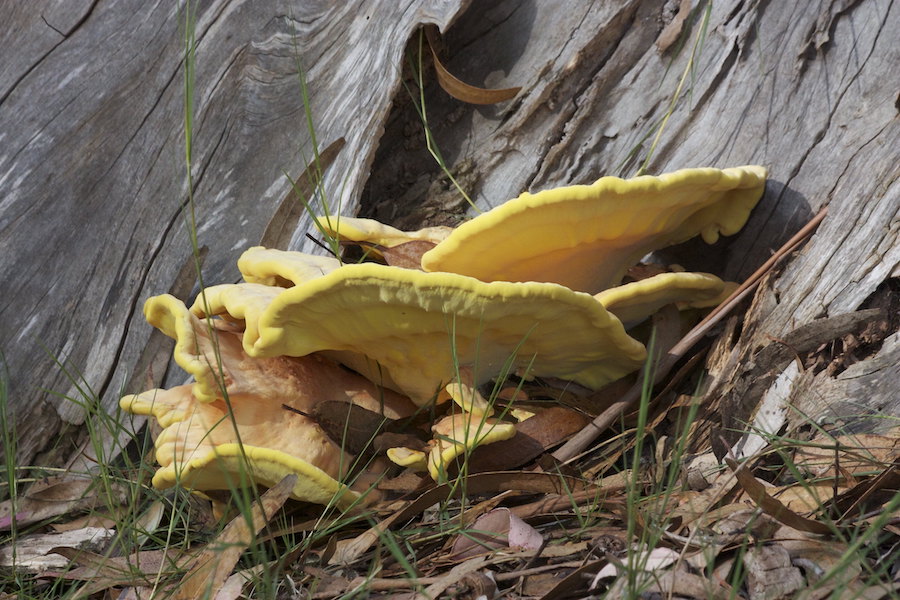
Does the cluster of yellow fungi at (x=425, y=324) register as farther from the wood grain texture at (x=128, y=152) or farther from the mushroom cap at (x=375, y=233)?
the wood grain texture at (x=128, y=152)

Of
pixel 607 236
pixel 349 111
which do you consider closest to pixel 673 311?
pixel 607 236

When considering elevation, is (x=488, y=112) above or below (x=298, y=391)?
above

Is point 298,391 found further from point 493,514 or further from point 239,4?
point 239,4

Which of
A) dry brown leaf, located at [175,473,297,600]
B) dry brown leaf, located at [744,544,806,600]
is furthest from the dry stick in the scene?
dry brown leaf, located at [175,473,297,600]

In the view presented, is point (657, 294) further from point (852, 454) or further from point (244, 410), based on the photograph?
point (244, 410)

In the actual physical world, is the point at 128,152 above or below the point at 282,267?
above

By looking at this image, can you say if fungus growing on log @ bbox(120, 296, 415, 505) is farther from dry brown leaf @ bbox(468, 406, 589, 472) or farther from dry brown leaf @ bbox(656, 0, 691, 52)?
dry brown leaf @ bbox(656, 0, 691, 52)

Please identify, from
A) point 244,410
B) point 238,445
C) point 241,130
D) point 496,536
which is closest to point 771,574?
point 496,536
